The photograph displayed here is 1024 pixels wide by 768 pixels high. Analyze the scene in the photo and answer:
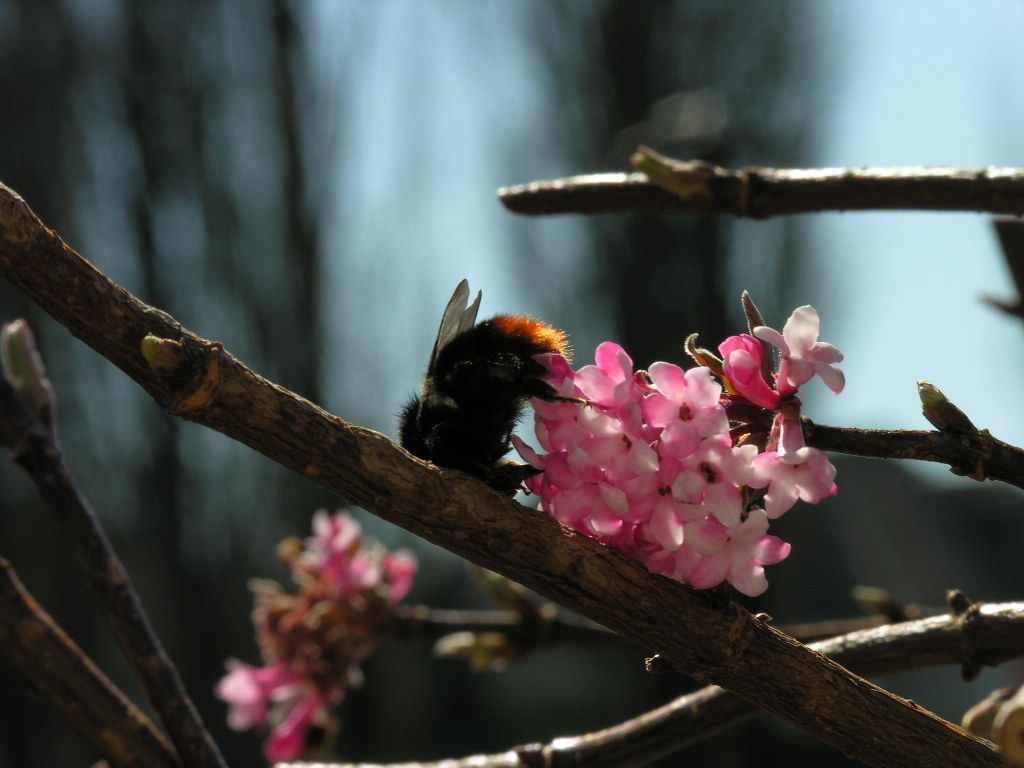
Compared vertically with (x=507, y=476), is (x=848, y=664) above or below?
below

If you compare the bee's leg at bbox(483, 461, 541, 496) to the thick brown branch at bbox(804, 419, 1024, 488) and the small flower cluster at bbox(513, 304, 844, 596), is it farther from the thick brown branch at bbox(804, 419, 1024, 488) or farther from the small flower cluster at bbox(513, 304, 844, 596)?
the thick brown branch at bbox(804, 419, 1024, 488)

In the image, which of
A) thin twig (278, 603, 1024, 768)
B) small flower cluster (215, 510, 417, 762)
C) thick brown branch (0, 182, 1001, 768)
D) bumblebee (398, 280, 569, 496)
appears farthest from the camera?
small flower cluster (215, 510, 417, 762)

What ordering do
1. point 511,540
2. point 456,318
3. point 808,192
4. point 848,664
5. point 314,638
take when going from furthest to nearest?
point 314,638, point 808,192, point 848,664, point 456,318, point 511,540

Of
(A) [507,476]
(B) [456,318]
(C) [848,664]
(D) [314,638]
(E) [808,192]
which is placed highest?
(E) [808,192]

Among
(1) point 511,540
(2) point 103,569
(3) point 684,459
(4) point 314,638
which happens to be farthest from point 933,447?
(4) point 314,638

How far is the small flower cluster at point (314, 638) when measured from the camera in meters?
1.54

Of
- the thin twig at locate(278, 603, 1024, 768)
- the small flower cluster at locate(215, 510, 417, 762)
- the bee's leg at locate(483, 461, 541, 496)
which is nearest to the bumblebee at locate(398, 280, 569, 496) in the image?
the bee's leg at locate(483, 461, 541, 496)

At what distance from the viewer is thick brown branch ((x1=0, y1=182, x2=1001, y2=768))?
1.67 ft

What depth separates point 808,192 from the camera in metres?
0.92

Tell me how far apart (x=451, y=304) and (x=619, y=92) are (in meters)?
6.38

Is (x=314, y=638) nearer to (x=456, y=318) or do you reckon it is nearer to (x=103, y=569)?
(x=103, y=569)

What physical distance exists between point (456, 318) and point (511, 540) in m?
0.19

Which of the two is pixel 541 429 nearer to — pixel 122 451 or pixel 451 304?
pixel 451 304

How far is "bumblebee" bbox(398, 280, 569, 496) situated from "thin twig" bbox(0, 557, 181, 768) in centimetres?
44
